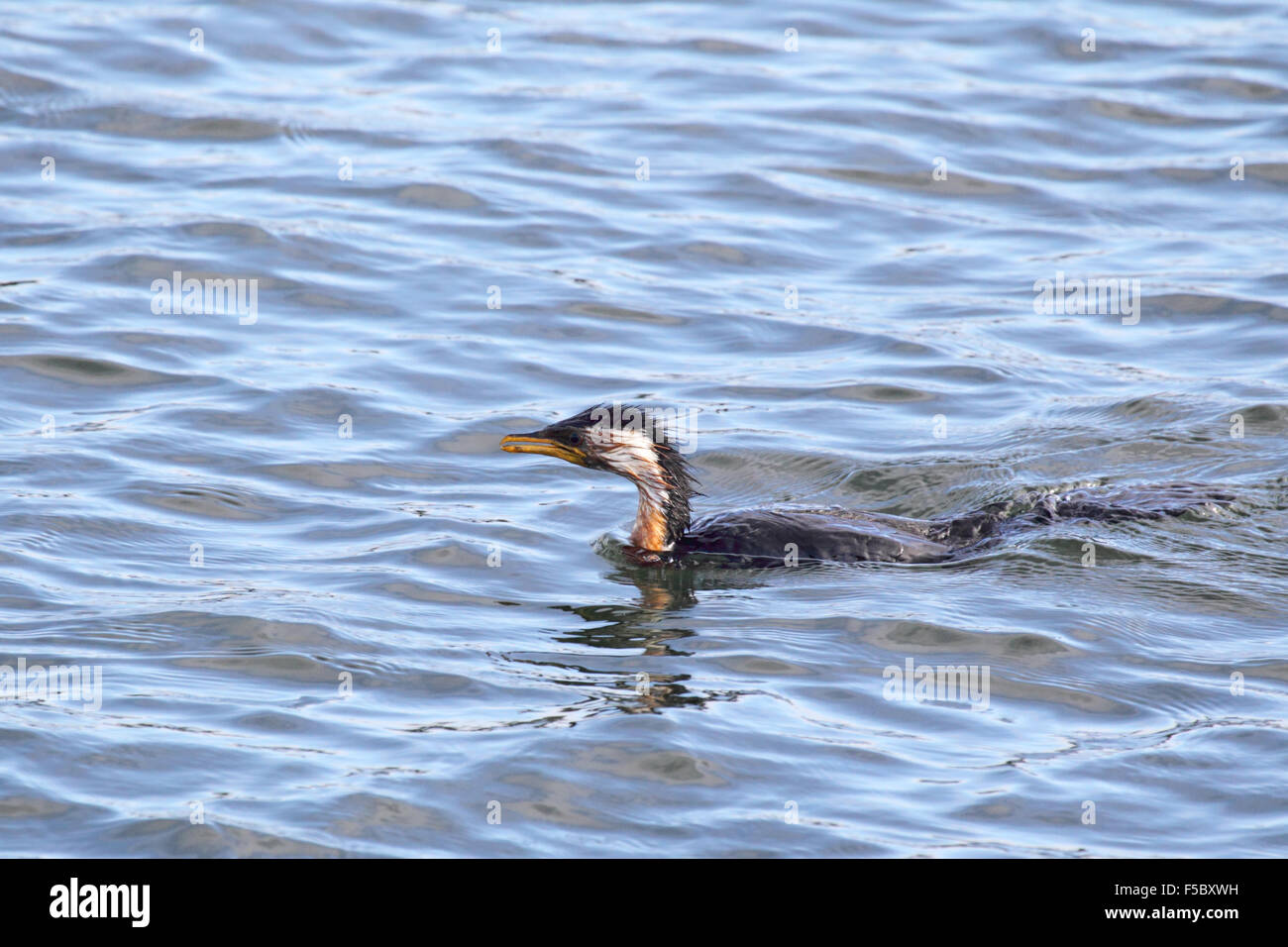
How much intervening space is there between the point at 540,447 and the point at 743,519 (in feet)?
4.09

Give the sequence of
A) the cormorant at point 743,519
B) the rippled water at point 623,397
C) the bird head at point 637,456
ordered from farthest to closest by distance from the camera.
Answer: the bird head at point 637,456, the cormorant at point 743,519, the rippled water at point 623,397

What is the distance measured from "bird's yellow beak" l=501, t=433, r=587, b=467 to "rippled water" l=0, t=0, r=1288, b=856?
0.56 meters

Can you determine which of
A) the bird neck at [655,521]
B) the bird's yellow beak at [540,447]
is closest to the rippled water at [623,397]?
the bird neck at [655,521]

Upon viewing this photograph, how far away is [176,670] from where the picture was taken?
793 cm

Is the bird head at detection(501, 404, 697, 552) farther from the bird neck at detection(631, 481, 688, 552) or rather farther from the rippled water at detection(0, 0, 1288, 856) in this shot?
the rippled water at detection(0, 0, 1288, 856)

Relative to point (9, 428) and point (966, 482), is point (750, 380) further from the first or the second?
point (9, 428)

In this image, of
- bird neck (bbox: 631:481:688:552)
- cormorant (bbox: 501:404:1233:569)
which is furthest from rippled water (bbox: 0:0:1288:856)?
bird neck (bbox: 631:481:688:552)

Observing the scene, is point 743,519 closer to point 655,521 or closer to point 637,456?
point 655,521

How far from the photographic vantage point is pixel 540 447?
9.67 meters

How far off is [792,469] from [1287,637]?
3654 millimetres

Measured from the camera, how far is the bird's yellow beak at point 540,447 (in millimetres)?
9609

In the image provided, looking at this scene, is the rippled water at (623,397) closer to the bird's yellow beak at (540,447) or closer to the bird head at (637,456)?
the bird head at (637,456)

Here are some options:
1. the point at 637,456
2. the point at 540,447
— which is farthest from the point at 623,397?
the point at 540,447
